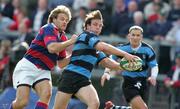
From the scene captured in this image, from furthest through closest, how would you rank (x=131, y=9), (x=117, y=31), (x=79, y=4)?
1. (x=79, y=4)
2. (x=117, y=31)
3. (x=131, y=9)

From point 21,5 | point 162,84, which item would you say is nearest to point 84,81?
point 162,84

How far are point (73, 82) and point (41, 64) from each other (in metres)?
0.61

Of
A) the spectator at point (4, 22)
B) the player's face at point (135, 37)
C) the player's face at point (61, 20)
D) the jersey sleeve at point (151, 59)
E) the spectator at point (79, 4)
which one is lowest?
the spectator at point (4, 22)

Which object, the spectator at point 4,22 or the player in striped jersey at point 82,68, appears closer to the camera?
the player in striped jersey at point 82,68

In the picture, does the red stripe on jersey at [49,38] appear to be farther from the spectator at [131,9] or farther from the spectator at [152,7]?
the spectator at [152,7]

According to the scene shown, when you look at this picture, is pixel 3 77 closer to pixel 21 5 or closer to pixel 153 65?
pixel 21 5

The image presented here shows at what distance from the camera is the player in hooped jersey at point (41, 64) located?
12.7m

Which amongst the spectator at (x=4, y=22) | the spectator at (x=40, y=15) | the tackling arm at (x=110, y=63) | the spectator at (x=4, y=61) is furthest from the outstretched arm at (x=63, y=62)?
the spectator at (x=4, y=22)

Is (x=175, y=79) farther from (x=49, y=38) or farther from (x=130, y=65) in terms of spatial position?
(x=49, y=38)

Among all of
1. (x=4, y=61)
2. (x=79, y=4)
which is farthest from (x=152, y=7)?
(x=4, y=61)

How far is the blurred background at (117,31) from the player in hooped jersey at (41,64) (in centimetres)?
371

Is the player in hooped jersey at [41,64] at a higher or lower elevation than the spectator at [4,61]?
higher

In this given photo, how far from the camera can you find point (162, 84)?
59.1 feet

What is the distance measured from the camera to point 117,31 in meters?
19.3
